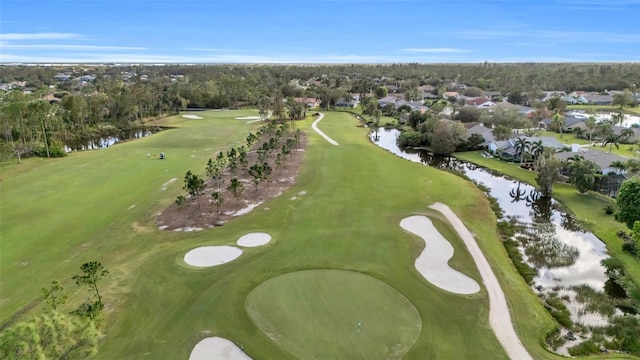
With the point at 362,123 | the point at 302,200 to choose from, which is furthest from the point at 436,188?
the point at 362,123

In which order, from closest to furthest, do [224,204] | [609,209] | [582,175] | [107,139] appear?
[609,209]
[224,204]
[582,175]
[107,139]

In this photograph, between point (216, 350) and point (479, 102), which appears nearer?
point (216, 350)

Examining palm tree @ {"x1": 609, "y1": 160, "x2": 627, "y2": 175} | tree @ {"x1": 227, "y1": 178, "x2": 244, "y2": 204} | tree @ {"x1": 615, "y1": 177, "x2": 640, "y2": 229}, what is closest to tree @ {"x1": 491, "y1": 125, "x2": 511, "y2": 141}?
palm tree @ {"x1": 609, "y1": 160, "x2": 627, "y2": 175}

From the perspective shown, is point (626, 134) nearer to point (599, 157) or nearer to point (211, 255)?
point (599, 157)

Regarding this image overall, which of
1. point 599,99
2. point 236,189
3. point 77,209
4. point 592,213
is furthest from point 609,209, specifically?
point 599,99

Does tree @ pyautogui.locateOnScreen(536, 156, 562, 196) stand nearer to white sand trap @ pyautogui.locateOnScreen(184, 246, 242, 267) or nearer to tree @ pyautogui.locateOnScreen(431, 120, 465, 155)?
tree @ pyautogui.locateOnScreen(431, 120, 465, 155)

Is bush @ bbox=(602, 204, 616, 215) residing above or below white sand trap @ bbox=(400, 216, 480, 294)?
above
